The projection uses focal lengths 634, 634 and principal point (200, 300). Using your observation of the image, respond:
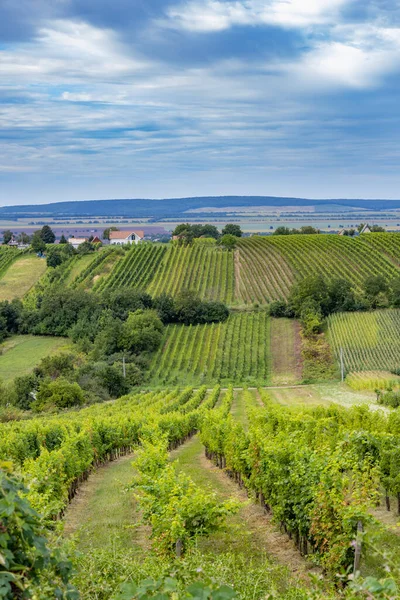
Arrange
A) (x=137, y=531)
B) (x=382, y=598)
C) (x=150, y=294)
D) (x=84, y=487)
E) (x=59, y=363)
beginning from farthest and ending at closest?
(x=150, y=294), (x=59, y=363), (x=84, y=487), (x=137, y=531), (x=382, y=598)

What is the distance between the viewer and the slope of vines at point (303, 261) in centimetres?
8438

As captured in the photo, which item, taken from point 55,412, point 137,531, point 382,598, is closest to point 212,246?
point 55,412

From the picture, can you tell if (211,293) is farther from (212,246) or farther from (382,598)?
(382,598)

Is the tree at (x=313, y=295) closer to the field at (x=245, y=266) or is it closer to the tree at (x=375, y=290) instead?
the tree at (x=375, y=290)

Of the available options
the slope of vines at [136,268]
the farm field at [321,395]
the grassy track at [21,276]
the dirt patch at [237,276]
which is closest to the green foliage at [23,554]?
the farm field at [321,395]

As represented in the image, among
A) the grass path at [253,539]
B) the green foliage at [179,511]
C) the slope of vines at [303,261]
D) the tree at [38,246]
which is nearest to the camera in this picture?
the green foliage at [179,511]

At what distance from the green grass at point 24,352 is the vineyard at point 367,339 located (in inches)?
1193

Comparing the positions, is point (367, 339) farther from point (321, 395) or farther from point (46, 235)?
point (46, 235)

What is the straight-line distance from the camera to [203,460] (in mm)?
27500

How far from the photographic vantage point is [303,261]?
92.8 m

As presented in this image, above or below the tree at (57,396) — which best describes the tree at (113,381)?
below

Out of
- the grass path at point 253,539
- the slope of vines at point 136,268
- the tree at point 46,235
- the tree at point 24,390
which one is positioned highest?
the tree at point 46,235

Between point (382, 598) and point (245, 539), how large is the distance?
31.5 ft

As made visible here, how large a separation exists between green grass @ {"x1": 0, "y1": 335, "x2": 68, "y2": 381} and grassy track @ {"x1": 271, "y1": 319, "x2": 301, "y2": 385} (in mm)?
23694
